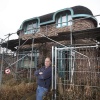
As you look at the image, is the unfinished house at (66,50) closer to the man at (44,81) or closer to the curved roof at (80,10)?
the curved roof at (80,10)

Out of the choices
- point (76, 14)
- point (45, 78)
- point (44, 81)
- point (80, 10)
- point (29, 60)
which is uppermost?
point (80, 10)

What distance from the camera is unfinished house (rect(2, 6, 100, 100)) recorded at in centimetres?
573

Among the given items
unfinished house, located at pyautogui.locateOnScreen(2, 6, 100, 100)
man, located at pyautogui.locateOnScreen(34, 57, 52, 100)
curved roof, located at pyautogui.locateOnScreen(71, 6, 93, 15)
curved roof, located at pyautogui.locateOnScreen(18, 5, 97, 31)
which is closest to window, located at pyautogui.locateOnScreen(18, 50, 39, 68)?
unfinished house, located at pyautogui.locateOnScreen(2, 6, 100, 100)

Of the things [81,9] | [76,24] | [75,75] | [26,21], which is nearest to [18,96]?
[75,75]

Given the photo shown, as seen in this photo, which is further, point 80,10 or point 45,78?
point 80,10

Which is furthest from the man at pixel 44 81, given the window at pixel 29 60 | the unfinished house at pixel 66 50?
the window at pixel 29 60

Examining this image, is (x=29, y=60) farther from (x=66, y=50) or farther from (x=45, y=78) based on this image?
(x=45, y=78)

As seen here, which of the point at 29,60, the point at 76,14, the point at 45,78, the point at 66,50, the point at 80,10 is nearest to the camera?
the point at 45,78

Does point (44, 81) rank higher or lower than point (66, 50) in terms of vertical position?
lower

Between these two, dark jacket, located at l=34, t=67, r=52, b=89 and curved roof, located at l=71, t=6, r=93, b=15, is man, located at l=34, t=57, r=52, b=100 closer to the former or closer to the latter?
dark jacket, located at l=34, t=67, r=52, b=89

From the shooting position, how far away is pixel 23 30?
15344 mm

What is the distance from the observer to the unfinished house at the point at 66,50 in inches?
226

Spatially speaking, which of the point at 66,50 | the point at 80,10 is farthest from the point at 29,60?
the point at 66,50

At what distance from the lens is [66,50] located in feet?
25.3
